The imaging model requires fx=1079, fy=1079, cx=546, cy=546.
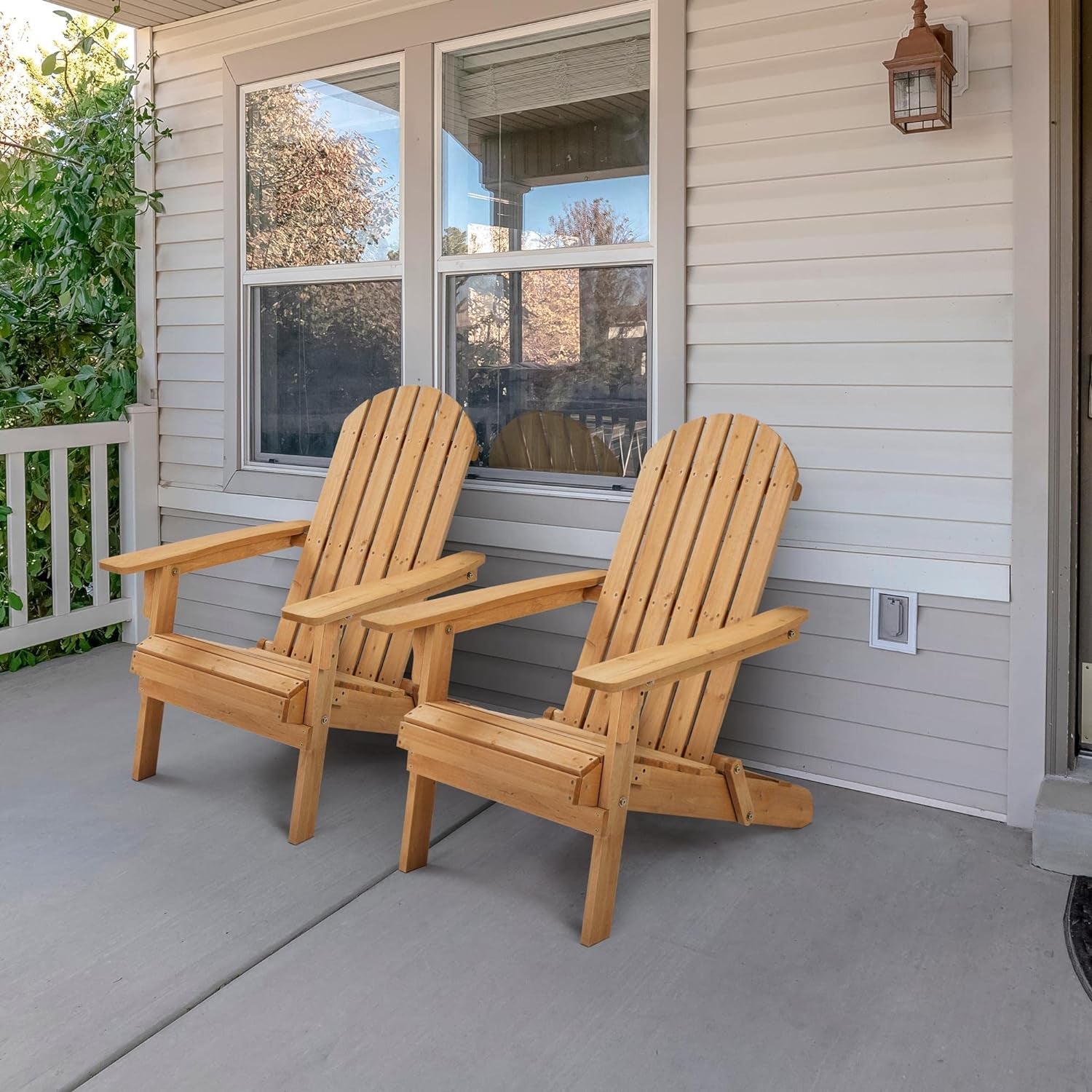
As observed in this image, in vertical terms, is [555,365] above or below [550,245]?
below

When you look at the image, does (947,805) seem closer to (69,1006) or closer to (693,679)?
(693,679)

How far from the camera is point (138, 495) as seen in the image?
4.40 meters

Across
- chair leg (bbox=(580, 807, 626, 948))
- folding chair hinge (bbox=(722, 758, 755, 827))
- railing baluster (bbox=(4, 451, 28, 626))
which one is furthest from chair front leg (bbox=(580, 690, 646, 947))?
railing baluster (bbox=(4, 451, 28, 626))

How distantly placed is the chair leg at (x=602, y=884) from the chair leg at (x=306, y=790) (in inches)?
31.6

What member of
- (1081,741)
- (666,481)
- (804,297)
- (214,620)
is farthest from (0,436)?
(1081,741)

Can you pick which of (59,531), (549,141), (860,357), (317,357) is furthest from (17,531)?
(860,357)

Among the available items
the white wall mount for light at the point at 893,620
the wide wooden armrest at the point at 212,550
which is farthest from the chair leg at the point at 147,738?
the white wall mount for light at the point at 893,620

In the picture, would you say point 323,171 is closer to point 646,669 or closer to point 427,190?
point 427,190

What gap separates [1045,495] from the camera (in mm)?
2643

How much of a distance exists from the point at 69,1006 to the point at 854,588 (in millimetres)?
2095

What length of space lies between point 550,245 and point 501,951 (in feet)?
6.88

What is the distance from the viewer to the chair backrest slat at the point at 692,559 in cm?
263

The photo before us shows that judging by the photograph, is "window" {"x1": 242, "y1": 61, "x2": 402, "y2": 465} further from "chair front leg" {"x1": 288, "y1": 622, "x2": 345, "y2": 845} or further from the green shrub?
"chair front leg" {"x1": 288, "y1": 622, "x2": 345, "y2": 845}

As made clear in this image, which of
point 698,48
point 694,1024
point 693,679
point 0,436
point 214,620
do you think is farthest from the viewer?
point 214,620
